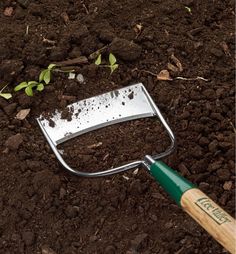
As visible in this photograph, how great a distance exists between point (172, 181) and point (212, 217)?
18cm

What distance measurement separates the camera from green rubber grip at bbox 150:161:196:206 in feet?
5.74

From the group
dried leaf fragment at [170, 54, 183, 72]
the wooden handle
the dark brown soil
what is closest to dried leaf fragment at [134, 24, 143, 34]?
the dark brown soil

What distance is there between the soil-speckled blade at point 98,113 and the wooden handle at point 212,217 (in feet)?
1.64

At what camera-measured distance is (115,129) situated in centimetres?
215

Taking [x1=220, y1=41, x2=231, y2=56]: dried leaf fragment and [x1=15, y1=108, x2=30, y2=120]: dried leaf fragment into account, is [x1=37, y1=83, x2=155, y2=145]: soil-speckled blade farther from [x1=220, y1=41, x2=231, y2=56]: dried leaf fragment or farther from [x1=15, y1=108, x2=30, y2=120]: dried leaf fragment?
[x1=220, y1=41, x2=231, y2=56]: dried leaf fragment

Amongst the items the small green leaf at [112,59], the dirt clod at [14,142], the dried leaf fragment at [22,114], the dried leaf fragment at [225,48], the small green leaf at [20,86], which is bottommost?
the dirt clod at [14,142]

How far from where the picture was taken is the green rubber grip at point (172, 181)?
1.75 metres

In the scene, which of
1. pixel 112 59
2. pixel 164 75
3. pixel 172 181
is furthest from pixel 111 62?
pixel 172 181

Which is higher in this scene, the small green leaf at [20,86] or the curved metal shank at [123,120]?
the small green leaf at [20,86]

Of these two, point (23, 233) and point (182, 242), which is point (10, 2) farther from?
point (182, 242)

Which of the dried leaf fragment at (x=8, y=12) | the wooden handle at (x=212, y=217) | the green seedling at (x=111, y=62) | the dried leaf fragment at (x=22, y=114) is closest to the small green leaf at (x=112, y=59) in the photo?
the green seedling at (x=111, y=62)

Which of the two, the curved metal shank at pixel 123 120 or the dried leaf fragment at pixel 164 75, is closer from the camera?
the curved metal shank at pixel 123 120

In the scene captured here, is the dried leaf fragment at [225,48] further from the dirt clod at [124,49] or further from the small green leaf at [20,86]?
the small green leaf at [20,86]

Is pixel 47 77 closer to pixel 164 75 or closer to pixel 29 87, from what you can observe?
pixel 29 87
